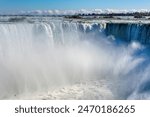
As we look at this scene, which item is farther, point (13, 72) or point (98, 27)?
point (98, 27)

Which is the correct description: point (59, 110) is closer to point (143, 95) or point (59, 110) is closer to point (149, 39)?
point (143, 95)

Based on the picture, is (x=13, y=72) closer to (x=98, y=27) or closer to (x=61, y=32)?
(x=61, y=32)

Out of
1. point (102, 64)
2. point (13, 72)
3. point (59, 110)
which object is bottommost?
point (102, 64)

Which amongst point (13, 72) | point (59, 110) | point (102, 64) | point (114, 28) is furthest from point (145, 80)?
point (59, 110)

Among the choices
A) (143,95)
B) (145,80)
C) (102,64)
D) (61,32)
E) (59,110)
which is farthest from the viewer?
(61,32)

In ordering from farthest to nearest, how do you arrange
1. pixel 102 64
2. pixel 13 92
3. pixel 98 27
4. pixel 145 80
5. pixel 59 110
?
pixel 98 27, pixel 102 64, pixel 145 80, pixel 13 92, pixel 59 110

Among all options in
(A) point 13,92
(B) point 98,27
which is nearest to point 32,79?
(A) point 13,92

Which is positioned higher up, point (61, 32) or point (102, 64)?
point (61, 32)
